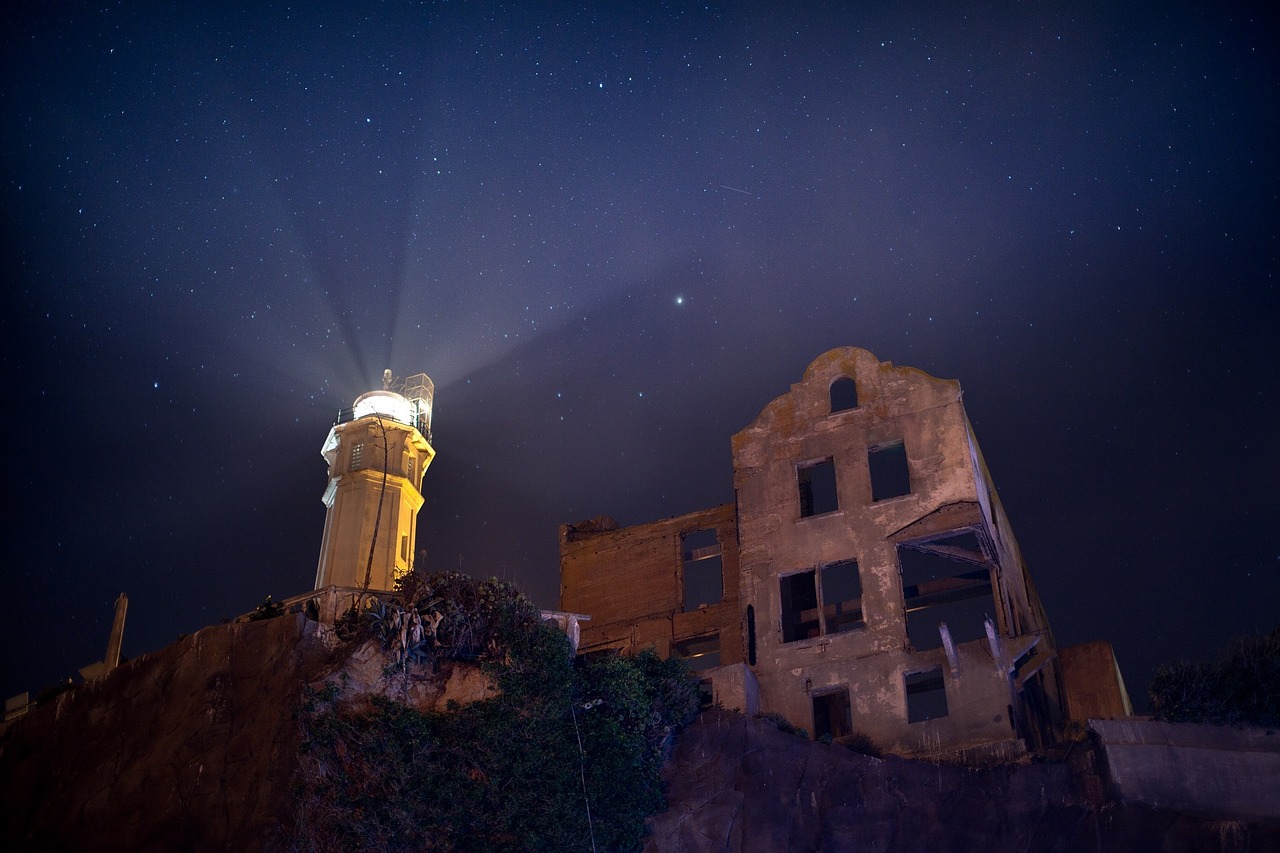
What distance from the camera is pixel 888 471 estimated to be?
3619cm

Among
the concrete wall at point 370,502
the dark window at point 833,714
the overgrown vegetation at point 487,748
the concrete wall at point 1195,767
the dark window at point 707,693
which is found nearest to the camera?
the overgrown vegetation at point 487,748

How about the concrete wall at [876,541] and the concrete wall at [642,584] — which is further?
the concrete wall at [642,584]

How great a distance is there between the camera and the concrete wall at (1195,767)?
2469 centimetres

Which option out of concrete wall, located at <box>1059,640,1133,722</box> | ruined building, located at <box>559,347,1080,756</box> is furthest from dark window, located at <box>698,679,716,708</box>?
concrete wall, located at <box>1059,640,1133,722</box>

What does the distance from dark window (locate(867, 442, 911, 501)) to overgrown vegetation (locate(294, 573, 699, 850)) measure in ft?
32.9

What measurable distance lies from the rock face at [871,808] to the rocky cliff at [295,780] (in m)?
0.03

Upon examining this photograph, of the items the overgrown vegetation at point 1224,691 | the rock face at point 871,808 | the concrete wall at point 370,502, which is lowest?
the rock face at point 871,808

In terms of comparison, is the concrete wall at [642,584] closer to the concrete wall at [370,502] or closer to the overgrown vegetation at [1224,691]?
the concrete wall at [370,502]

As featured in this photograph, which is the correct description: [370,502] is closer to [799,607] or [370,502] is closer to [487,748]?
[799,607]

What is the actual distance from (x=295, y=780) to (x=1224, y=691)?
18.8 meters

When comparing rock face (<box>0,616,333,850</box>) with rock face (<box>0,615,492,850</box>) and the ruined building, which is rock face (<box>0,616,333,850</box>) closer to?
rock face (<box>0,615,492,850</box>)

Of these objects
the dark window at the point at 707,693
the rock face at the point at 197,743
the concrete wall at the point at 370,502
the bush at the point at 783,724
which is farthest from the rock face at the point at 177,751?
the concrete wall at the point at 370,502

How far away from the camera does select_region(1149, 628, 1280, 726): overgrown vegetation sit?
2561 cm

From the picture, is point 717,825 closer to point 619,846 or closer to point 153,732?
point 619,846
